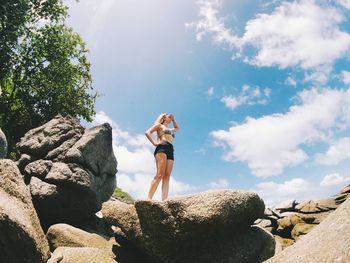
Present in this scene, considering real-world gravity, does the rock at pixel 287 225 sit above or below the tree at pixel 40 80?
below

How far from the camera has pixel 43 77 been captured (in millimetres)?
45125

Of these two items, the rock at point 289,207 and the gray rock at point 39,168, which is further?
the rock at point 289,207

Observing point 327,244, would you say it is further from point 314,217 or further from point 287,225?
point 287,225

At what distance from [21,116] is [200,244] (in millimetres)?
38983

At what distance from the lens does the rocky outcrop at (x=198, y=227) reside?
10773 millimetres

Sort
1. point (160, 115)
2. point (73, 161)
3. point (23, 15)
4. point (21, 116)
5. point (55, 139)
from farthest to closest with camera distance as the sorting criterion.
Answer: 1. point (21, 116)
2. point (23, 15)
3. point (55, 139)
4. point (73, 161)
5. point (160, 115)

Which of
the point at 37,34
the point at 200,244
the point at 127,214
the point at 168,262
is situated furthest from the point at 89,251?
the point at 37,34

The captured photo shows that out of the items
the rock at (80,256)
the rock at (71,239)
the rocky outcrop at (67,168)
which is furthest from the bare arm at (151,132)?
the rock at (80,256)

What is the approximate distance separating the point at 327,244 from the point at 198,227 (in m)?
5.19

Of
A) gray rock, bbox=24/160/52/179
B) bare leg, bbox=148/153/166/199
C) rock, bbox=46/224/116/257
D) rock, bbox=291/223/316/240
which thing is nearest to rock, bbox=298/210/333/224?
rock, bbox=291/223/316/240

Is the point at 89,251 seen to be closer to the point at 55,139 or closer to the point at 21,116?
the point at 55,139

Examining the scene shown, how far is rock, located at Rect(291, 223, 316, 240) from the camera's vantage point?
2366 cm

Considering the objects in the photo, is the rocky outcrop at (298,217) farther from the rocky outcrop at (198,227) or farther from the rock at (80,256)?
the rock at (80,256)

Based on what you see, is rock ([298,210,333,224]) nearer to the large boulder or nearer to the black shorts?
the black shorts
